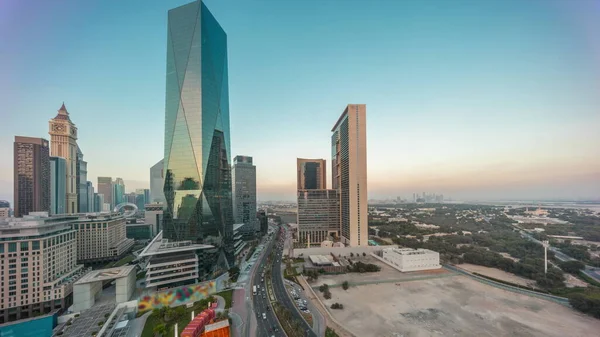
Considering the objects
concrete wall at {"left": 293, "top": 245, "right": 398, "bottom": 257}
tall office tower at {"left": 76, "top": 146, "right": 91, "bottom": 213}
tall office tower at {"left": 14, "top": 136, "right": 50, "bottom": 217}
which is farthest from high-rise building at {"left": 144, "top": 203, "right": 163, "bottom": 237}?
concrete wall at {"left": 293, "top": 245, "right": 398, "bottom": 257}

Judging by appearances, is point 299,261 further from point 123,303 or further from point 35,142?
point 35,142

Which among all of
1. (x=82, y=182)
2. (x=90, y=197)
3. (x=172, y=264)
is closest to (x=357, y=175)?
(x=172, y=264)

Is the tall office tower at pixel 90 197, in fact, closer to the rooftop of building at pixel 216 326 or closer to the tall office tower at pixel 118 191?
the tall office tower at pixel 118 191

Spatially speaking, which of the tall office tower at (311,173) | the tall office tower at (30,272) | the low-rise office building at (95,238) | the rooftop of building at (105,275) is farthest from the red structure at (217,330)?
the tall office tower at (311,173)

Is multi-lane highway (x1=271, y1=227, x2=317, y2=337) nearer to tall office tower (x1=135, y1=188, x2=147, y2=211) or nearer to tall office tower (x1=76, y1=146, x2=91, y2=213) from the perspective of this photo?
tall office tower (x1=76, y1=146, x2=91, y2=213)

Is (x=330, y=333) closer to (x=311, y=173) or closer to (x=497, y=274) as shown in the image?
(x=497, y=274)

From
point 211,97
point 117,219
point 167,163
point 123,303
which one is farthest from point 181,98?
point 117,219
